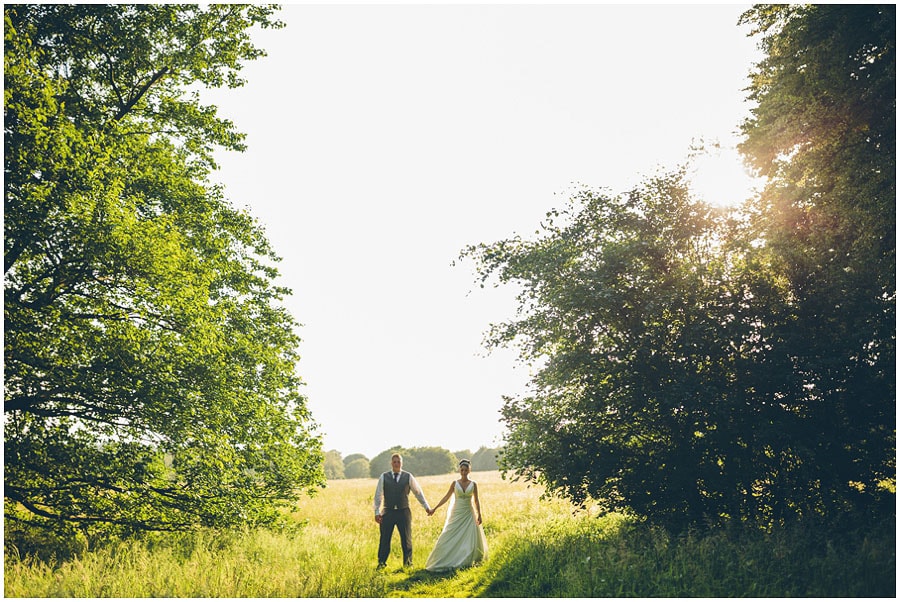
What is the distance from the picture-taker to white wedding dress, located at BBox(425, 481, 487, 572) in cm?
974

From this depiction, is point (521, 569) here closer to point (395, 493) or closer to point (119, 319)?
point (395, 493)

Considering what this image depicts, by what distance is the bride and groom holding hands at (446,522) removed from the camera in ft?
32.3

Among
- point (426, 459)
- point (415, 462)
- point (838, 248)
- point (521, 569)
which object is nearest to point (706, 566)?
point (521, 569)

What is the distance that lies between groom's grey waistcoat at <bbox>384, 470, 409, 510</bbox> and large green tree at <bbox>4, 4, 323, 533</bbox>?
5.01ft

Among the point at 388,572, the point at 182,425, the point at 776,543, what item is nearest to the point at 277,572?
the point at 388,572

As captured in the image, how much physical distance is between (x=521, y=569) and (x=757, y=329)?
20.8ft

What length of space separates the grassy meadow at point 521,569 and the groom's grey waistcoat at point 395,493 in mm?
1078

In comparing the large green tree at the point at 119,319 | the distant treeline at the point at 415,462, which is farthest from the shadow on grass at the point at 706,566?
the distant treeline at the point at 415,462

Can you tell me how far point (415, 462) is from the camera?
69.5m

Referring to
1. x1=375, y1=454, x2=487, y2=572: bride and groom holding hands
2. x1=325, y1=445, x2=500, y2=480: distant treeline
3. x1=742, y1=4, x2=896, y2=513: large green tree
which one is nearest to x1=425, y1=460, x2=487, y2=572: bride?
x1=375, y1=454, x2=487, y2=572: bride and groom holding hands

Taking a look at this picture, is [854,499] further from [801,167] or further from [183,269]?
[183,269]

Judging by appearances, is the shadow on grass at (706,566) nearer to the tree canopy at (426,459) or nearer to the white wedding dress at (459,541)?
the white wedding dress at (459,541)

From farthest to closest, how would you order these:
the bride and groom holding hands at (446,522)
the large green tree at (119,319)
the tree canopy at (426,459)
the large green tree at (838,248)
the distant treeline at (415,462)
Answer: the distant treeline at (415,462), the tree canopy at (426,459), the bride and groom holding hands at (446,522), the large green tree at (838,248), the large green tree at (119,319)

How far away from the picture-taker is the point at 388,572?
31.4 ft
